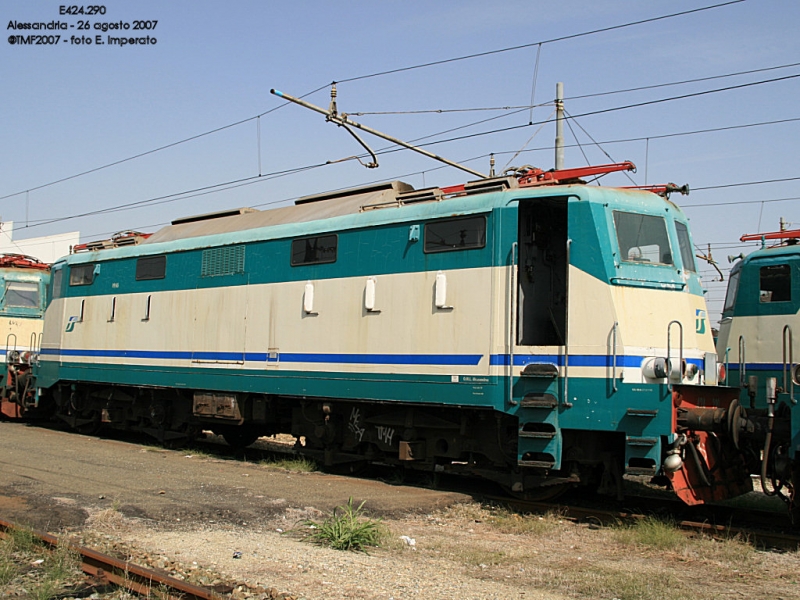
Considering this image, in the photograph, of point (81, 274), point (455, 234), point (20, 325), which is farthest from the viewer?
point (20, 325)

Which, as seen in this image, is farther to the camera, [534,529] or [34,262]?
[34,262]

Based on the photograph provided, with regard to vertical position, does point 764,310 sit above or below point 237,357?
above

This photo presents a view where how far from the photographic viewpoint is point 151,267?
15.0 metres

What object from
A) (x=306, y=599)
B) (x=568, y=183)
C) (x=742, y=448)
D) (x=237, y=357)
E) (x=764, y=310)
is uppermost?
(x=568, y=183)

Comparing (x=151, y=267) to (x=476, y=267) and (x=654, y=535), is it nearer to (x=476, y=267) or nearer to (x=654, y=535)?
(x=476, y=267)

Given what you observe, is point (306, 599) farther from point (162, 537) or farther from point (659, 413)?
point (659, 413)

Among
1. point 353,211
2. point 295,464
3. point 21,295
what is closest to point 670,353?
point 353,211

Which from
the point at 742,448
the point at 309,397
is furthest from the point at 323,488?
the point at 742,448

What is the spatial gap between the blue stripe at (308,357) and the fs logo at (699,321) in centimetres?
268

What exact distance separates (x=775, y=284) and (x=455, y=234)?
7.91m

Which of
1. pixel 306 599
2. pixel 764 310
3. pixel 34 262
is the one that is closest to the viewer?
Answer: pixel 306 599

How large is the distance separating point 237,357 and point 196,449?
10.3ft

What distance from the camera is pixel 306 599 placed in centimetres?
598

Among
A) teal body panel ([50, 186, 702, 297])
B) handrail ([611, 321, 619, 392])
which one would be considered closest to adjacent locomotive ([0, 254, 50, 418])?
teal body panel ([50, 186, 702, 297])
